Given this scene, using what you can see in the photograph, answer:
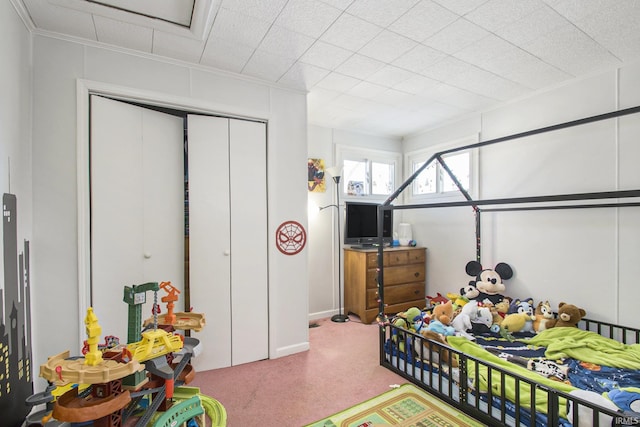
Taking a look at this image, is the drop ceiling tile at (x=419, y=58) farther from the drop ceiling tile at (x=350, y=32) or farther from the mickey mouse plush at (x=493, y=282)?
the mickey mouse plush at (x=493, y=282)

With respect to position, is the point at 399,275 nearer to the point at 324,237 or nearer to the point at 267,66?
the point at 324,237

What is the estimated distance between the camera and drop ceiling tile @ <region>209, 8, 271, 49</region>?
5.80 feet

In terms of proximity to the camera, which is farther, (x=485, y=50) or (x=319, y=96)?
(x=319, y=96)

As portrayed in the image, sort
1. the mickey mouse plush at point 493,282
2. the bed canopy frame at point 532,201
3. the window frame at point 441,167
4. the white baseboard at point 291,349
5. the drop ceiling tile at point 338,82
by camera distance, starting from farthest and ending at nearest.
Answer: the window frame at point 441,167, the mickey mouse plush at point 493,282, the white baseboard at point 291,349, the drop ceiling tile at point 338,82, the bed canopy frame at point 532,201

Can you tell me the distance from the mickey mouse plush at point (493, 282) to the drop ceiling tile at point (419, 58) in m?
2.04

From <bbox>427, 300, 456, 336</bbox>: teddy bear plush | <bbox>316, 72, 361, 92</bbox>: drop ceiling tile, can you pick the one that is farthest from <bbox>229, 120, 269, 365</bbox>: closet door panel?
<bbox>427, 300, 456, 336</bbox>: teddy bear plush

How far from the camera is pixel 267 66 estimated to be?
2.36m

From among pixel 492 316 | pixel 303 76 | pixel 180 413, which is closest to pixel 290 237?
pixel 303 76

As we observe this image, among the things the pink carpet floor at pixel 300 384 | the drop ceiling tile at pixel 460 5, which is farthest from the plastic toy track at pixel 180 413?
the drop ceiling tile at pixel 460 5

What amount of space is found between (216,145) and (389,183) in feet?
8.74

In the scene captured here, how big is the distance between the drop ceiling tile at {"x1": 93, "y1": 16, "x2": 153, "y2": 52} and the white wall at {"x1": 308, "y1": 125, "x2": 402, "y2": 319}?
2040mm

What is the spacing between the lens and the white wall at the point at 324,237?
3.77 m

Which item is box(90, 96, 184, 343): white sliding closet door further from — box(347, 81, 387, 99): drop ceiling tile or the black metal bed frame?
the black metal bed frame

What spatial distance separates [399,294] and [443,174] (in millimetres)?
1618
